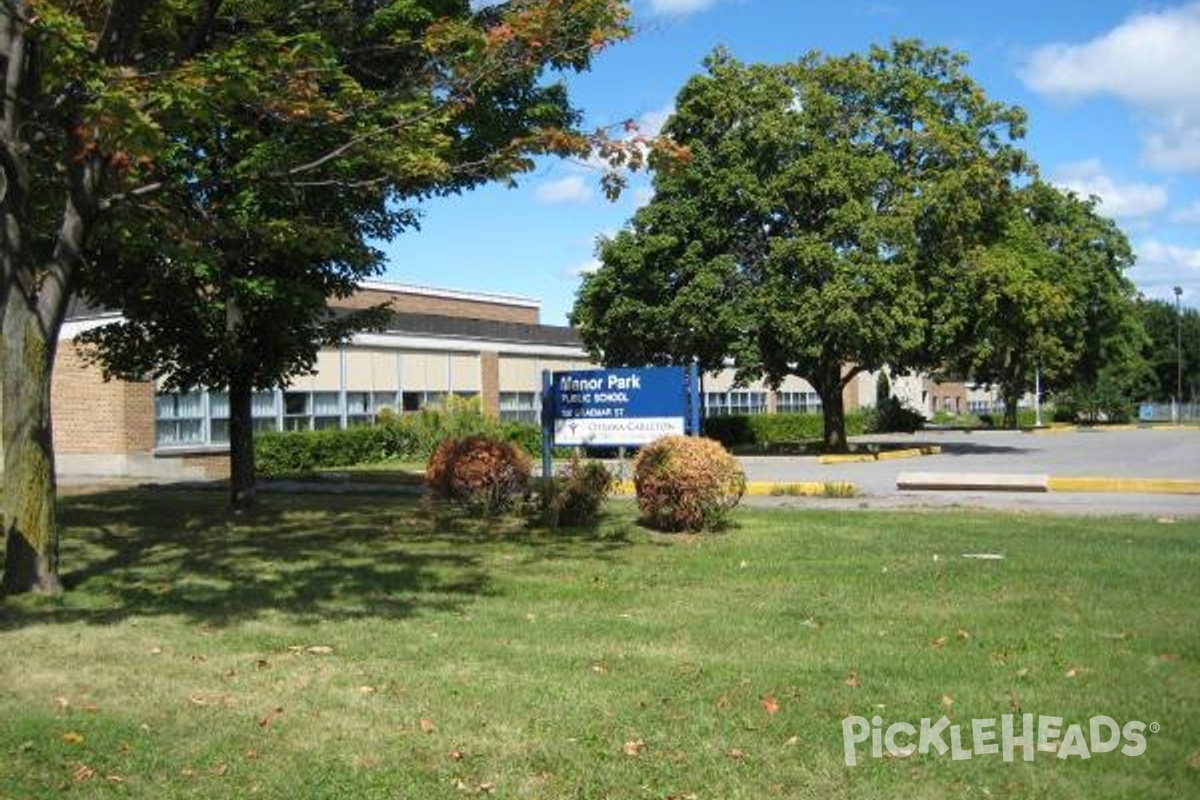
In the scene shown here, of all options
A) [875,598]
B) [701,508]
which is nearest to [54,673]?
[875,598]

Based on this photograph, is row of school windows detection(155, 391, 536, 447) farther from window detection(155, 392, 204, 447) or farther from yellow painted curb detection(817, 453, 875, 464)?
yellow painted curb detection(817, 453, 875, 464)

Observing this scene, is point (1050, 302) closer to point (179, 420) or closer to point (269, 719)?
point (179, 420)

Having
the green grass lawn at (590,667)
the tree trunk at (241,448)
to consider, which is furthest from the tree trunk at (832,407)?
the green grass lawn at (590,667)

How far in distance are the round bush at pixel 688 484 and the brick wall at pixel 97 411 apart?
18.1 m

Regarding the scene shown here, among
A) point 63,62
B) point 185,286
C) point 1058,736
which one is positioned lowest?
point 1058,736

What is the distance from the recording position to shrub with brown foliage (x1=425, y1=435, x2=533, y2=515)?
15.3 meters

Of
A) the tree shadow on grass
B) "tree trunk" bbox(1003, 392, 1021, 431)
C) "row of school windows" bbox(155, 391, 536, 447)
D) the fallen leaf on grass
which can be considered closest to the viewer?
the fallen leaf on grass

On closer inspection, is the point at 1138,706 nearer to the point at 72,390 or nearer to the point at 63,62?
the point at 63,62

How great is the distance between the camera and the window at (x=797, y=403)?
59500mm

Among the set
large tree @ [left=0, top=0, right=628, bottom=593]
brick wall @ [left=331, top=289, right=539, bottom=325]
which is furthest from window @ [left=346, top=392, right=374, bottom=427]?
large tree @ [left=0, top=0, right=628, bottom=593]

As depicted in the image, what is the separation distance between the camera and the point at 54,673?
22.2 feet

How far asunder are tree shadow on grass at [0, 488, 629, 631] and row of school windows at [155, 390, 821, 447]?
9203 mm

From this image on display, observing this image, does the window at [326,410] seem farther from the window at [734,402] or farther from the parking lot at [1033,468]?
the window at [734,402]

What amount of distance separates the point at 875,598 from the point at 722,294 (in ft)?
76.0
